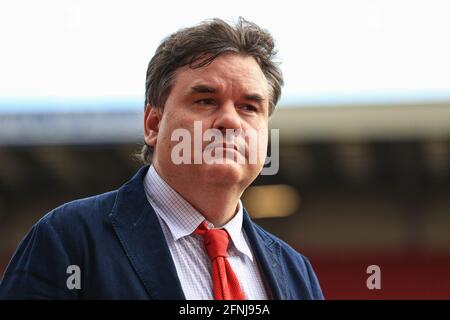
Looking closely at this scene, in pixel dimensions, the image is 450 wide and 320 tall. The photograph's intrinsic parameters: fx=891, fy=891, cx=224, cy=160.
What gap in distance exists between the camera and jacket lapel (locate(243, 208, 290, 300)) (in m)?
1.92

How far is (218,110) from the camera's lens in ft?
6.05

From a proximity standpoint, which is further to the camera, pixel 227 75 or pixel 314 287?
pixel 314 287

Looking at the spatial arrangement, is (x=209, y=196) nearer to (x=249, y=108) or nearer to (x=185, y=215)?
(x=185, y=215)

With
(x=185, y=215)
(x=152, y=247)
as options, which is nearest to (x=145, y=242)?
(x=152, y=247)

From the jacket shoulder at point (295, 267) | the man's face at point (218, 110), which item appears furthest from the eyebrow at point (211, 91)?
the jacket shoulder at point (295, 267)

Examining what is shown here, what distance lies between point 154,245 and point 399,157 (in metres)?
7.99

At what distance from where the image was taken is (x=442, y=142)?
9211 mm

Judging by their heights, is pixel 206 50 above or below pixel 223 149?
above

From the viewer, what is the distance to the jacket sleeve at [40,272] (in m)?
1.73

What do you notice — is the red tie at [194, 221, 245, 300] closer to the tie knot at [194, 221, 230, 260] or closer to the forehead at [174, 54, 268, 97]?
the tie knot at [194, 221, 230, 260]

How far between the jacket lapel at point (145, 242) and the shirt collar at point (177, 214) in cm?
3

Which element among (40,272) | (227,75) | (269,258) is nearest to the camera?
(40,272)

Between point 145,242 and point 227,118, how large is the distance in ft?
1.01

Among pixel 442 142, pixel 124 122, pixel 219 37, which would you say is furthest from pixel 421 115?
pixel 219 37
